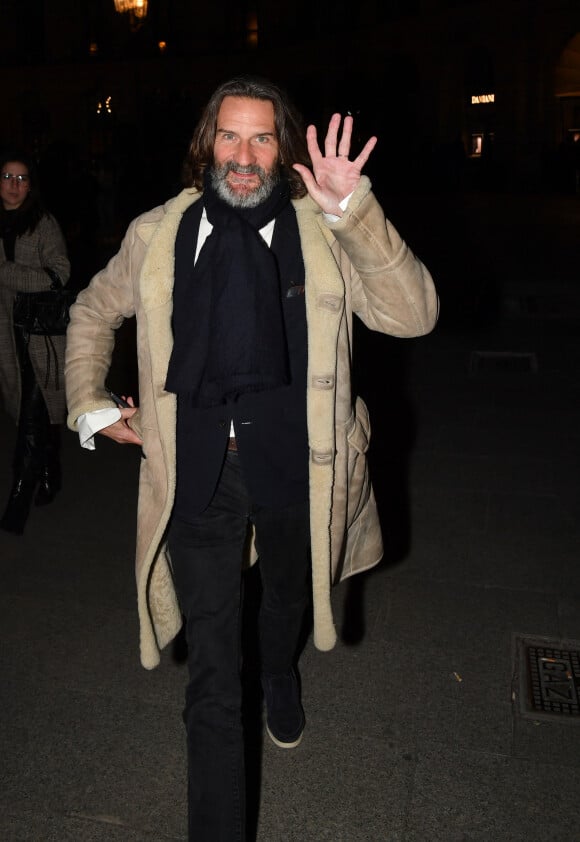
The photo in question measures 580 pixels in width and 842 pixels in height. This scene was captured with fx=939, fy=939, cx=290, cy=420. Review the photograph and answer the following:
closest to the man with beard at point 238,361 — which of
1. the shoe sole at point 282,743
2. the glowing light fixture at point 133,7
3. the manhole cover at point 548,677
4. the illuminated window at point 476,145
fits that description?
the shoe sole at point 282,743

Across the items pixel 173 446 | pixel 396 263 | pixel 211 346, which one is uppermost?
pixel 396 263

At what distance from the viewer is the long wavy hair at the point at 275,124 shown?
8.86 feet

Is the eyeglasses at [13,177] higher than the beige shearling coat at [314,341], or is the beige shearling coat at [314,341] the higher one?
the eyeglasses at [13,177]

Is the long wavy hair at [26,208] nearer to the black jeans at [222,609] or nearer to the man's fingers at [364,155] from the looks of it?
the black jeans at [222,609]

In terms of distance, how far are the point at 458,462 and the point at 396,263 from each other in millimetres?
3781

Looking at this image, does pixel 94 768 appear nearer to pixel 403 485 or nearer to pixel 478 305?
pixel 403 485

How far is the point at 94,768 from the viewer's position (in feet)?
10.4

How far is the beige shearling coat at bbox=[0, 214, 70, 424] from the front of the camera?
17.9 feet

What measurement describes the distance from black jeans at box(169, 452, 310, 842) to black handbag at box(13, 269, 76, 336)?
9.66 ft

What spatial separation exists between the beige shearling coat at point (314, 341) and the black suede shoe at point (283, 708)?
A: 420 millimetres

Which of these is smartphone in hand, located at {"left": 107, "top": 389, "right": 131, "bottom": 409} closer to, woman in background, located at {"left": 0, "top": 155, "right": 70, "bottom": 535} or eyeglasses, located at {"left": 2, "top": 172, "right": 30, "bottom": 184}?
woman in background, located at {"left": 0, "top": 155, "right": 70, "bottom": 535}

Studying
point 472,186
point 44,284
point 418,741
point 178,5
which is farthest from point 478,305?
point 178,5

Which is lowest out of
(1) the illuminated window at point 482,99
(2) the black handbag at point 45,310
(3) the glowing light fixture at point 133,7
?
(2) the black handbag at point 45,310

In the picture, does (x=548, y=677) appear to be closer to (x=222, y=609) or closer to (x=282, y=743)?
(x=282, y=743)
